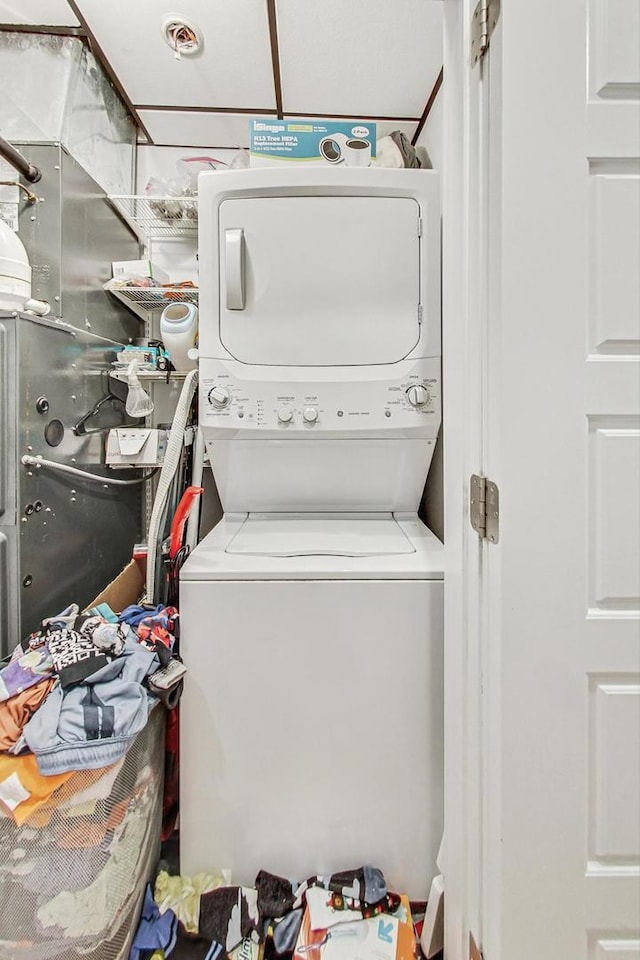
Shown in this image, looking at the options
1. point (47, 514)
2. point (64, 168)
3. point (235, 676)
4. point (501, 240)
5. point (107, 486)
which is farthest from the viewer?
point (107, 486)

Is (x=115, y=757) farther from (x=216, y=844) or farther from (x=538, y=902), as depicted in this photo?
(x=538, y=902)

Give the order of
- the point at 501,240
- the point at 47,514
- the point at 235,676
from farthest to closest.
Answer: the point at 47,514
the point at 235,676
the point at 501,240

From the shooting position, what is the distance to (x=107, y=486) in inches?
72.1

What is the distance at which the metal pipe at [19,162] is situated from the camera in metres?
1.35

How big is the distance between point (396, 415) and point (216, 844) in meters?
1.32

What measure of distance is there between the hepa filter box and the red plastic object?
3.76ft

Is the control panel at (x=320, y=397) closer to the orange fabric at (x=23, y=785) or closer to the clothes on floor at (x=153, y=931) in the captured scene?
the orange fabric at (x=23, y=785)

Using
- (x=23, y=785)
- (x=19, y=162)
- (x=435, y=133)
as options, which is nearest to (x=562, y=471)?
(x=23, y=785)

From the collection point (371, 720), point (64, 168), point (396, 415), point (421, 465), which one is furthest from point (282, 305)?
point (371, 720)

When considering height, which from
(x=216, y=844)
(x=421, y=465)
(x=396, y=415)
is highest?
(x=396, y=415)

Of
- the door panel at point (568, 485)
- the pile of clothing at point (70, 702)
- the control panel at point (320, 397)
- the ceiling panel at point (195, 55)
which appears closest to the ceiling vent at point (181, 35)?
the ceiling panel at point (195, 55)

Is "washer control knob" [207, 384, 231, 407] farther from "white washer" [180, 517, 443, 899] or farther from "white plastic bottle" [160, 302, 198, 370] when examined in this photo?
"white washer" [180, 517, 443, 899]

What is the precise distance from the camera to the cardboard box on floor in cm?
141

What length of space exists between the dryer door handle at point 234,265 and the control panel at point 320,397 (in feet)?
0.68
